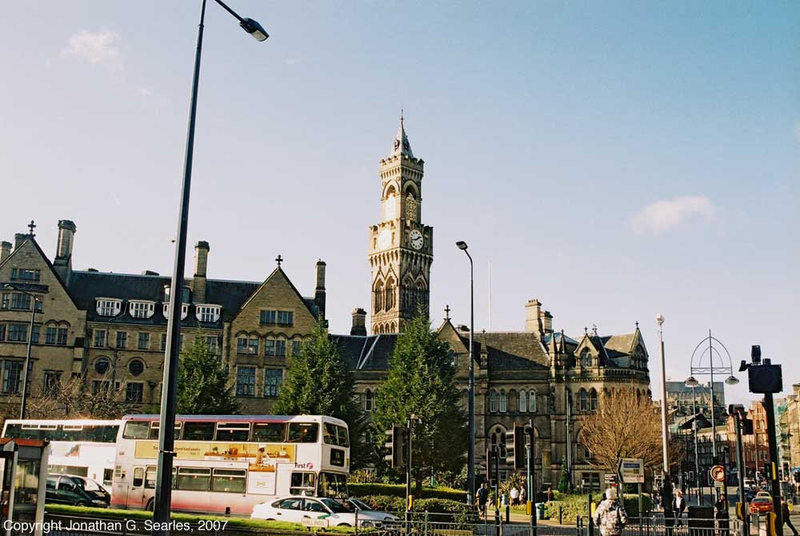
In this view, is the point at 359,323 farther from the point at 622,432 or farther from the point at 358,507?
the point at 358,507

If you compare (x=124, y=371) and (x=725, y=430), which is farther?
(x=725, y=430)

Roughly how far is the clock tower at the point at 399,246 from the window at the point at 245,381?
45284 mm

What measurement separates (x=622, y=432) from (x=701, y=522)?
35.7 meters

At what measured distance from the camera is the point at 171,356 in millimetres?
15523

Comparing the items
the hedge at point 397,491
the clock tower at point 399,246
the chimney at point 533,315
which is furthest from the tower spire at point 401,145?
the hedge at point 397,491

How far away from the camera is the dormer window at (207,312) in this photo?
6819 cm

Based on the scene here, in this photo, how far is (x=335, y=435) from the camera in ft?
118

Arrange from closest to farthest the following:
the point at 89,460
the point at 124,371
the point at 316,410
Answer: the point at 89,460
the point at 316,410
the point at 124,371

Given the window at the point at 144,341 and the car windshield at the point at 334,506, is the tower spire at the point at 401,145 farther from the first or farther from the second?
the car windshield at the point at 334,506

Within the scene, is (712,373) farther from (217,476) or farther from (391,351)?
(391,351)

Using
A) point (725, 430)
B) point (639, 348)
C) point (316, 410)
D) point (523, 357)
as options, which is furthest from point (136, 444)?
point (725, 430)

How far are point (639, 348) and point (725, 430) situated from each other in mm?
112213

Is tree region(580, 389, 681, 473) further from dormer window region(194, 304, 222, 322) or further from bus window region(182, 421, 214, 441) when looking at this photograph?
bus window region(182, 421, 214, 441)

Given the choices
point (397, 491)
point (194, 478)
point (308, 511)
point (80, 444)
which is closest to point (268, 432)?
point (194, 478)
